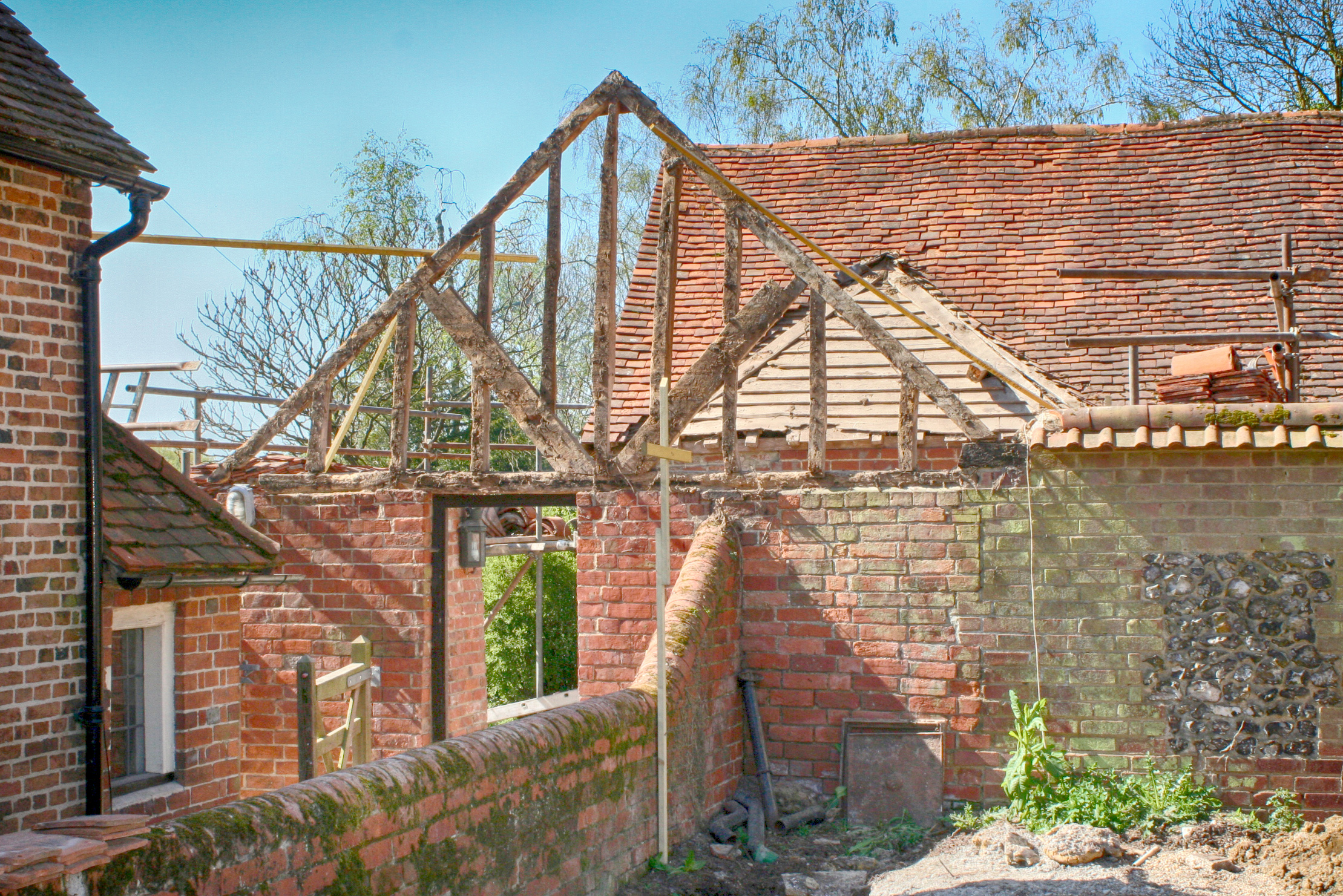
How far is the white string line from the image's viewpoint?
280 inches

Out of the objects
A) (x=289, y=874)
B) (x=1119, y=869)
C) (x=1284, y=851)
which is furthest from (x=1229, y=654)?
(x=289, y=874)

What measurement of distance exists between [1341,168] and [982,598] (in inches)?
338

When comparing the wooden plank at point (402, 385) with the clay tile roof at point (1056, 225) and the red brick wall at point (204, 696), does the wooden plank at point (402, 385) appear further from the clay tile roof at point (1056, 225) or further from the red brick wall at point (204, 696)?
the clay tile roof at point (1056, 225)

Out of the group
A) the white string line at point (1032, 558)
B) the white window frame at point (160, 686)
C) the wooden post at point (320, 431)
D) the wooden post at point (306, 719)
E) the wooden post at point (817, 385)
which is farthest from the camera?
the wooden post at point (320, 431)

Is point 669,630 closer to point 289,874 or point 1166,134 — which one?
point 289,874

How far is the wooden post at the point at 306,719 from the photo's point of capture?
20.1 ft

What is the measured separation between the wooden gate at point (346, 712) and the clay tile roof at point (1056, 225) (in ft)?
12.6

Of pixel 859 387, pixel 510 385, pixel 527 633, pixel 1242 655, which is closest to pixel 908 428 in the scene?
pixel 1242 655

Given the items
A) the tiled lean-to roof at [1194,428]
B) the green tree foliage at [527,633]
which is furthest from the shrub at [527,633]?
the tiled lean-to roof at [1194,428]

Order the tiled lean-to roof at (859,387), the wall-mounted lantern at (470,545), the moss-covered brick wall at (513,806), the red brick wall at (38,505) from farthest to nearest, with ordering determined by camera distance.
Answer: the tiled lean-to roof at (859,387) → the wall-mounted lantern at (470,545) → the red brick wall at (38,505) → the moss-covered brick wall at (513,806)

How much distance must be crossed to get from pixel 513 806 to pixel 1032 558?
3733 mm

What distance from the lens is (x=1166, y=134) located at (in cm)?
1330

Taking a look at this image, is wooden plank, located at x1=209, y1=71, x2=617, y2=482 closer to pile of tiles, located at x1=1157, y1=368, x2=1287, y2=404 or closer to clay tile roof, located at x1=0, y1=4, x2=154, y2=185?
clay tile roof, located at x1=0, y1=4, x2=154, y2=185

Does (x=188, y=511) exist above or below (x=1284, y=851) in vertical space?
above
